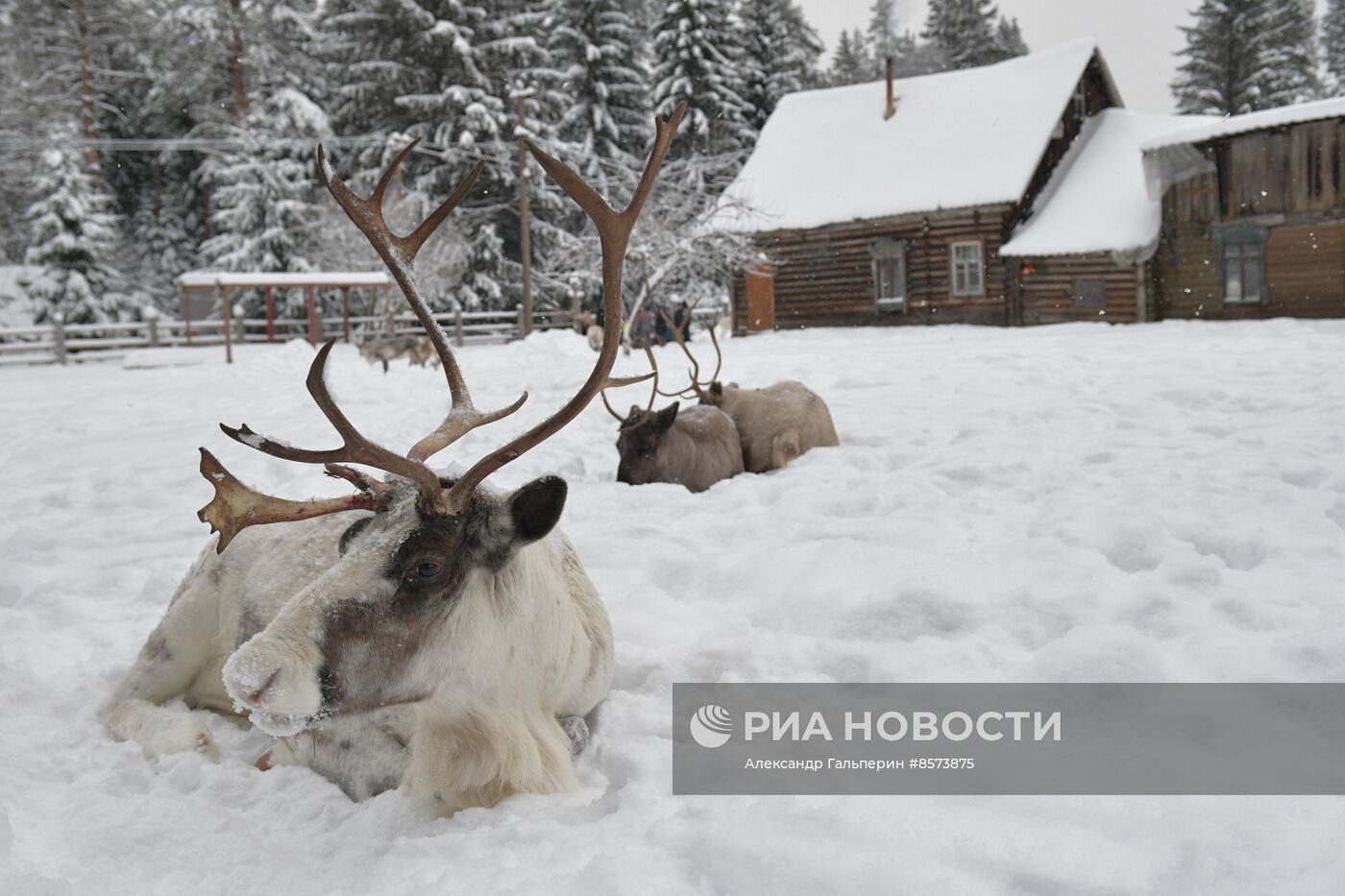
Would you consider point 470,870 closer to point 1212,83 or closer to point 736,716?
point 736,716

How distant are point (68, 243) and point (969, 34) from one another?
37.4 meters

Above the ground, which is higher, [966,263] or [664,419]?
[966,263]

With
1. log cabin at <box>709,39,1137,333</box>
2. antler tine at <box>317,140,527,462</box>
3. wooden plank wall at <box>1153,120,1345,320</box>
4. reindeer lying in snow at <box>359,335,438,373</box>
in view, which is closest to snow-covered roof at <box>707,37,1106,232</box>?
log cabin at <box>709,39,1137,333</box>

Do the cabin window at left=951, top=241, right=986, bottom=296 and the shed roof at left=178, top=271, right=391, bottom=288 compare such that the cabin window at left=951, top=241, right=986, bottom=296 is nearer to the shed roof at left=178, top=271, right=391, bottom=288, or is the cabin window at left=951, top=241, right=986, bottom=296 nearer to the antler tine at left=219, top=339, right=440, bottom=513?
the shed roof at left=178, top=271, right=391, bottom=288

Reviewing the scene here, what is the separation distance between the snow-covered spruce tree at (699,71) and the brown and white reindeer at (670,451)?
2654cm

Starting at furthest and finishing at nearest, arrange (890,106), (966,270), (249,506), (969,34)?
(969,34), (890,106), (966,270), (249,506)

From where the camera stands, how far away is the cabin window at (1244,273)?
63.7 ft

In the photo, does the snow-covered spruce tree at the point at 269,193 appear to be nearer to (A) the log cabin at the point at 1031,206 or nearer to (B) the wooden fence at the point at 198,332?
(B) the wooden fence at the point at 198,332

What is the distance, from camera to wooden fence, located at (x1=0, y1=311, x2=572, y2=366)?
980 inches

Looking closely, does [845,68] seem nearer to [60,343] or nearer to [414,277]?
[60,343]

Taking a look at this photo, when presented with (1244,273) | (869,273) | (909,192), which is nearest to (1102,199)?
(1244,273)

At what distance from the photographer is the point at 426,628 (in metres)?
2.34

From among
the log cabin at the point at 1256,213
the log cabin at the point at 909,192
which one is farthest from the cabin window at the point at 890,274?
the log cabin at the point at 1256,213

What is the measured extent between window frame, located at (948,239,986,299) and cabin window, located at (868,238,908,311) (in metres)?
1.17
